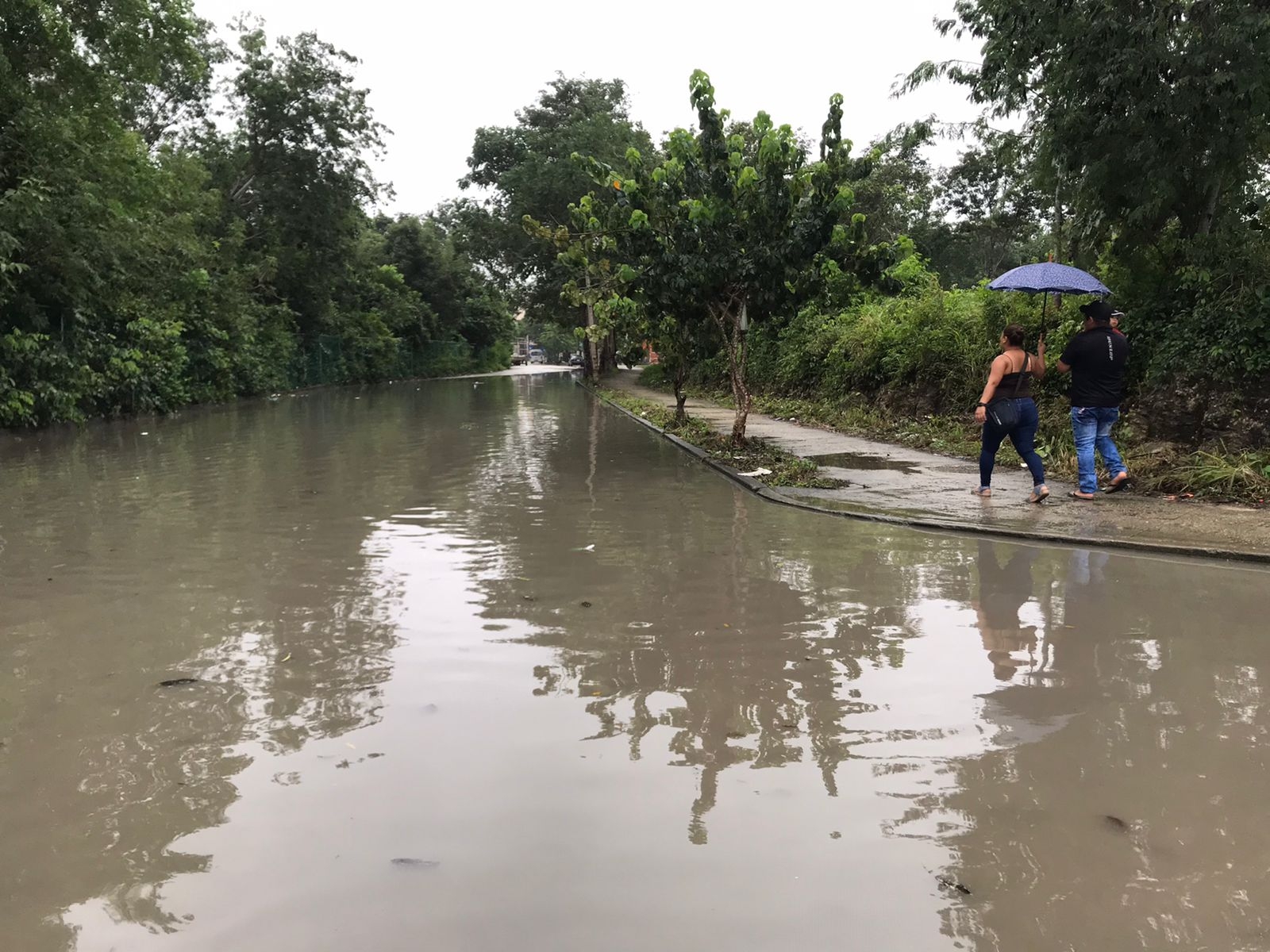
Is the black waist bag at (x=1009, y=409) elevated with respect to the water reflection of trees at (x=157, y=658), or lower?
elevated

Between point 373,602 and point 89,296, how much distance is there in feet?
60.7

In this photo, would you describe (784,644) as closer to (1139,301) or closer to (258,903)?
(258,903)

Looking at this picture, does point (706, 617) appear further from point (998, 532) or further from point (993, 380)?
point (993, 380)

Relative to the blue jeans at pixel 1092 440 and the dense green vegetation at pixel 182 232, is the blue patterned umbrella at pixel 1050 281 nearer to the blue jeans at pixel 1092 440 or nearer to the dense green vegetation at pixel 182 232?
the blue jeans at pixel 1092 440

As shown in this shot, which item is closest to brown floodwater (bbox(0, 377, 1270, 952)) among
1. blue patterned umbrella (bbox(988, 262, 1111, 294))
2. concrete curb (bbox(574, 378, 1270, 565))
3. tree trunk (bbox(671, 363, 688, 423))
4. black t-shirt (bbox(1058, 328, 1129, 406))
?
concrete curb (bbox(574, 378, 1270, 565))

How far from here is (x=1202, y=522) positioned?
8031 mm

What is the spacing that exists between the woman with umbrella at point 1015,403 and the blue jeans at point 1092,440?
0.40 m

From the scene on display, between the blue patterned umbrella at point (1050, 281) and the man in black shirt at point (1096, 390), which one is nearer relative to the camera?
the man in black shirt at point (1096, 390)

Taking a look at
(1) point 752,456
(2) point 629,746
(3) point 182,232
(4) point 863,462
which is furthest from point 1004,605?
(3) point 182,232

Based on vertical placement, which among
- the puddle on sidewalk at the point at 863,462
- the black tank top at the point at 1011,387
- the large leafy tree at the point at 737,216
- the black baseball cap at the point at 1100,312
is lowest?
the puddle on sidewalk at the point at 863,462

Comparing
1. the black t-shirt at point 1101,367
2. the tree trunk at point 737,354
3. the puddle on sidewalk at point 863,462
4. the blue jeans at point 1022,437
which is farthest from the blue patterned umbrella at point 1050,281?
the tree trunk at point 737,354

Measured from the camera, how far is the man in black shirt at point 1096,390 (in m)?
9.38

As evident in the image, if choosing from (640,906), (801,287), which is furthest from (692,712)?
(801,287)

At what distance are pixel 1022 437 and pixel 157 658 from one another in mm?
7930
